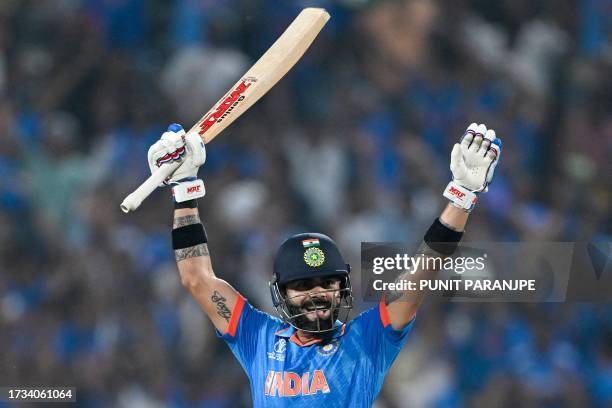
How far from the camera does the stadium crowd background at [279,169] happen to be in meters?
6.82

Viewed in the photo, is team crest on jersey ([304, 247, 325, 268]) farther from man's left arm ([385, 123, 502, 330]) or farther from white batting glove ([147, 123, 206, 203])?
white batting glove ([147, 123, 206, 203])

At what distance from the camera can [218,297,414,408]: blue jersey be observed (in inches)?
155

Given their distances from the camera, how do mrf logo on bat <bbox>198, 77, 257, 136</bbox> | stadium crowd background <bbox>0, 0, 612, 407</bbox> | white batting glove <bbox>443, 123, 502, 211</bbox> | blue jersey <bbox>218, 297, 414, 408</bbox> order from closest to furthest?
white batting glove <bbox>443, 123, 502, 211</bbox>
blue jersey <bbox>218, 297, 414, 408</bbox>
mrf logo on bat <bbox>198, 77, 257, 136</bbox>
stadium crowd background <bbox>0, 0, 612, 407</bbox>

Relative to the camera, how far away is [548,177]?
7.39m


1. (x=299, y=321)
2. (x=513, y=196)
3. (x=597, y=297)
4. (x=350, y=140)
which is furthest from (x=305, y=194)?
(x=299, y=321)

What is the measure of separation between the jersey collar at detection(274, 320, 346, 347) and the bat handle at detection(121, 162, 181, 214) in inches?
30.0

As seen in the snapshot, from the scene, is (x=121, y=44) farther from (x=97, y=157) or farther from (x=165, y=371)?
(x=165, y=371)

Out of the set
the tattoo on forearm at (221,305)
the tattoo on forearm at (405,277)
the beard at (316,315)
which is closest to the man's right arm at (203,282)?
the tattoo on forearm at (221,305)

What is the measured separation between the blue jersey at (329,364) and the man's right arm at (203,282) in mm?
200

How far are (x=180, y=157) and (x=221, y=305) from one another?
2.06ft

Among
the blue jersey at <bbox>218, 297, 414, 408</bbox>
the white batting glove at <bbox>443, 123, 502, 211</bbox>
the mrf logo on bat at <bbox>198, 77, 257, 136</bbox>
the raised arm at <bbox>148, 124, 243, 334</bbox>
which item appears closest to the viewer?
the white batting glove at <bbox>443, 123, 502, 211</bbox>

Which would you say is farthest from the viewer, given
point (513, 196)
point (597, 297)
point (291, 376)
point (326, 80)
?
point (326, 80)

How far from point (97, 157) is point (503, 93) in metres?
3.02

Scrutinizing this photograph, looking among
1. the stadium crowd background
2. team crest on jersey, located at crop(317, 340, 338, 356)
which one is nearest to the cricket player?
team crest on jersey, located at crop(317, 340, 338, 356)
